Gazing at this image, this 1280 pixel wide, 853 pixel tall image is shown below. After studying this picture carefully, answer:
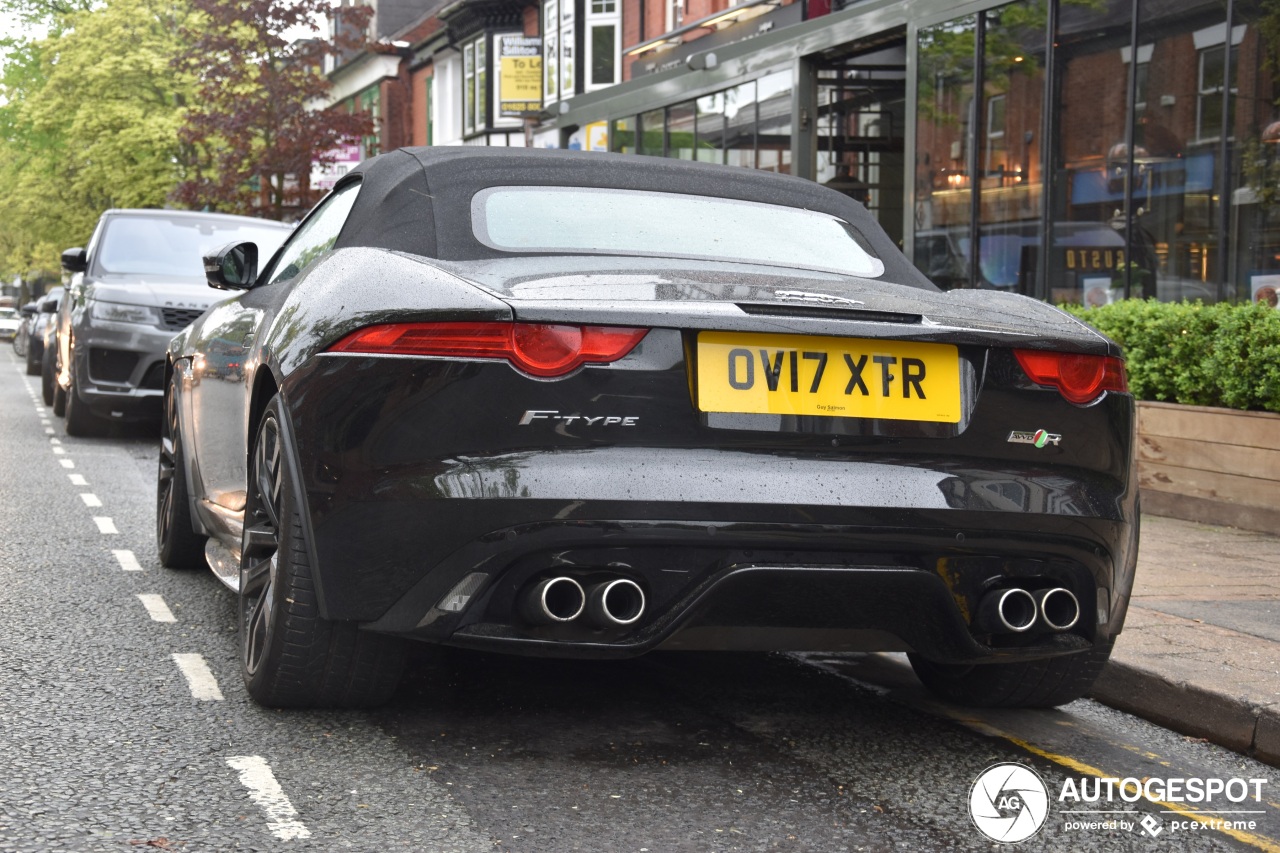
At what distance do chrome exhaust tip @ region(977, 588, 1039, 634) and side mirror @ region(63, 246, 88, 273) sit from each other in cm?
1182

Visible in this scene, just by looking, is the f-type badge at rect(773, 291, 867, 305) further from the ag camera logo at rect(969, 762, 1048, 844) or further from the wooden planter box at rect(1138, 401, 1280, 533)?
the wooden planter box at rect(1138, 401, 1280, 533)

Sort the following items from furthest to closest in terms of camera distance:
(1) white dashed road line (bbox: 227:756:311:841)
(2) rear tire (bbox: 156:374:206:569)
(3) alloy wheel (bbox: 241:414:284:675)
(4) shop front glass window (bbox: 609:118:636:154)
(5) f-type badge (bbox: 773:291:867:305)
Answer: (4) shop front glass window (bbox: 609:118:636:154), (2) rear tire (bbox: 156:374:206:569), (3) alloy wheel (bbox: 241:414:284:675), (5) f-type badge (bbox: 773:291:867:305), (1) white dashed road line (bbox: 227:756:311:841)

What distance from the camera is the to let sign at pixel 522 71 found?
118 feet

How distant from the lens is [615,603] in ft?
11.8

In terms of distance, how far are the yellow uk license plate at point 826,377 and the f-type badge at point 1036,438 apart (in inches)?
6.4

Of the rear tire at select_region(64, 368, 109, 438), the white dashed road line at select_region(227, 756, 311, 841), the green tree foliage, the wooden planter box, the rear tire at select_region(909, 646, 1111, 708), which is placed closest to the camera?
the white dashed road line at select_region(227, 756, 311, 841)

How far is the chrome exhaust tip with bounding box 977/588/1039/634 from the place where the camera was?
12.4ft

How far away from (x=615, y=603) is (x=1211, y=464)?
6623 mm

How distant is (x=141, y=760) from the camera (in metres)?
3.89

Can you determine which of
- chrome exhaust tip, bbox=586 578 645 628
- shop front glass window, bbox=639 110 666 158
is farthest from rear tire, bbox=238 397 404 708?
shop front glass window, bbox=639 110 666 158

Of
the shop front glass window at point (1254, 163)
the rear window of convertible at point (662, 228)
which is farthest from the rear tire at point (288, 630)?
the shop front glass window at point (1254, 163)

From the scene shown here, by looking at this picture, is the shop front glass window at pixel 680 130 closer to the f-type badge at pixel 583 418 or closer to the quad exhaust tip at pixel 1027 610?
the quad exhaust tip at pixel 1027 610

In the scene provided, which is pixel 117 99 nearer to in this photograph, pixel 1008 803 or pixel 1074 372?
pixel 1074 372

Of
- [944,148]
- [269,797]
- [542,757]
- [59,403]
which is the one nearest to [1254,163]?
[944,148]
